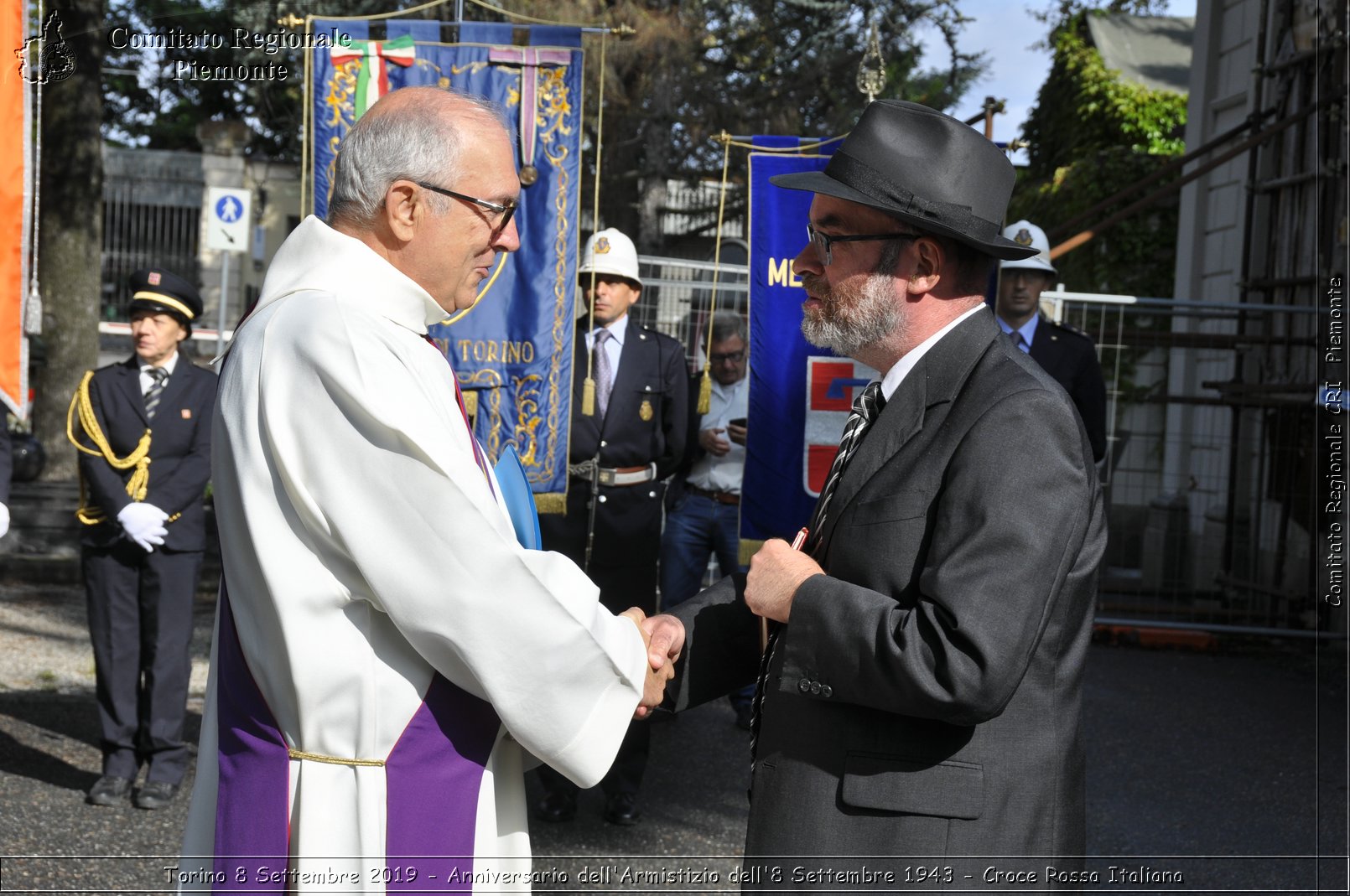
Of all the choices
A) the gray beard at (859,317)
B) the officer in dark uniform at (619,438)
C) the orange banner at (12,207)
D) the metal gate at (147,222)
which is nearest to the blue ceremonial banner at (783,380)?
the officer in dark uniform at (619,438)

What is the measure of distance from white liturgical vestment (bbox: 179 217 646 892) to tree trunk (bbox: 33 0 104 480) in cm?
1083

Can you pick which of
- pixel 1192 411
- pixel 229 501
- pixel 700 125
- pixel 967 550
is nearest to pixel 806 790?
pixel 967 550

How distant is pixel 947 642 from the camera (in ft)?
6.27

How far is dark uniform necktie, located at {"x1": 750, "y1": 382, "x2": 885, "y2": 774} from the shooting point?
7.53 ft

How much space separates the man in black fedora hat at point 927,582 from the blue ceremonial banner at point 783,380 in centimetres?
342

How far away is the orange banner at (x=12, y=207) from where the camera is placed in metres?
3.75

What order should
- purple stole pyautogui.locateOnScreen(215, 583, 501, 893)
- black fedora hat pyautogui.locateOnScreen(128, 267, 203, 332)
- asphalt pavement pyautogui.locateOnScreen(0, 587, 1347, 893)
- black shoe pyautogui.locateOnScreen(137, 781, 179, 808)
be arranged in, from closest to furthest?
1. purple stole pyautogui.locateOnScreen(215, 583, 501, 893)
2. asphalt pavement pyautogui.locateOnScreen(0, 587, 1347, 893)
3. black shoe pyautogui.locateOnScreen(137, 781, 179, 808)
4. black fedora hat pyautogui.locateOnScreen(128, 267, 203, 332)

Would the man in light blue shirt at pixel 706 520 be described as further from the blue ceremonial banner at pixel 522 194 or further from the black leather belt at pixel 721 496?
the blue ceremonial banner at pixel 522 194

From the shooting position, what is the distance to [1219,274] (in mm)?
11789

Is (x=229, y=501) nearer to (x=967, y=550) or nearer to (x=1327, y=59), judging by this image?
(x=967, y=550)

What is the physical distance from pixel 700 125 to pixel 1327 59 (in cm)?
864

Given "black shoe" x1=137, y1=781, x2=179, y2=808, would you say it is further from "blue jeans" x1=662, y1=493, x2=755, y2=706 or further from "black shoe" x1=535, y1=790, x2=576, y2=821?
"blue jeans" x1=662, y1=493, x2=755, y2=706

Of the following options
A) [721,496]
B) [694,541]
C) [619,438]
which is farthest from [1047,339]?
[619,438]

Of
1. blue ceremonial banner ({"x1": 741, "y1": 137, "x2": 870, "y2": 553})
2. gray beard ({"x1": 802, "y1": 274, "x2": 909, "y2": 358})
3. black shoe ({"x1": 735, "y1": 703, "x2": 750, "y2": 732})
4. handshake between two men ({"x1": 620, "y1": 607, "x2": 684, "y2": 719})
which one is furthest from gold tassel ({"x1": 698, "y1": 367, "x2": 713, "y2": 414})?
gray beard ({"x1": 802, "y1": 274, "x2": 909, "y2": 358})
